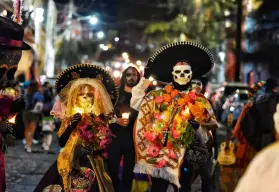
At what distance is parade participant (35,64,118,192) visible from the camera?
7.17 metres

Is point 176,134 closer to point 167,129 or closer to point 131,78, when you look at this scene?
point 167,129

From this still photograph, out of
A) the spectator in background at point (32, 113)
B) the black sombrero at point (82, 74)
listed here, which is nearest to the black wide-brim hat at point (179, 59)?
the black sombrero at point (82, 74)

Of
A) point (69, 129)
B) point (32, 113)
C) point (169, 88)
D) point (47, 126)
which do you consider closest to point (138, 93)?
point (169, 88)

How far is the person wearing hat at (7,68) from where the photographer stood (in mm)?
6383

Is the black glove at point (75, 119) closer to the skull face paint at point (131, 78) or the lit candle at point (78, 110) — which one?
the lit candle at point (78, 110)

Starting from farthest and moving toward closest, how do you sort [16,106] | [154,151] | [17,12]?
1. [154,151]
2. [17,12]
3. [16,106]

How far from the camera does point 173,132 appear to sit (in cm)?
727

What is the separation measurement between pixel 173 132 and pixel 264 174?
4.32 m

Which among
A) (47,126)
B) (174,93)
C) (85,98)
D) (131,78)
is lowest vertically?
(47,126)

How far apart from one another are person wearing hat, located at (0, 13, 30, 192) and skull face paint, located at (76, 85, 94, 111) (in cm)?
83

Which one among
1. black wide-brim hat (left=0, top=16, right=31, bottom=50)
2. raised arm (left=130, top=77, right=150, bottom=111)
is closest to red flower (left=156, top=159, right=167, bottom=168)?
raised arm (left=130, top=77, right=150, bottom=111)

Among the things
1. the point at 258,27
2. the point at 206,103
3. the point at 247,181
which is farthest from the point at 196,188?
the point at 258,27

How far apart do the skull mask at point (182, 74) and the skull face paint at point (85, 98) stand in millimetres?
1067

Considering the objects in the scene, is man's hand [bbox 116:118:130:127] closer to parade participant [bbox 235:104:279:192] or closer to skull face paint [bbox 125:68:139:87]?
skull face paint [bbox 125:68:139:87]
